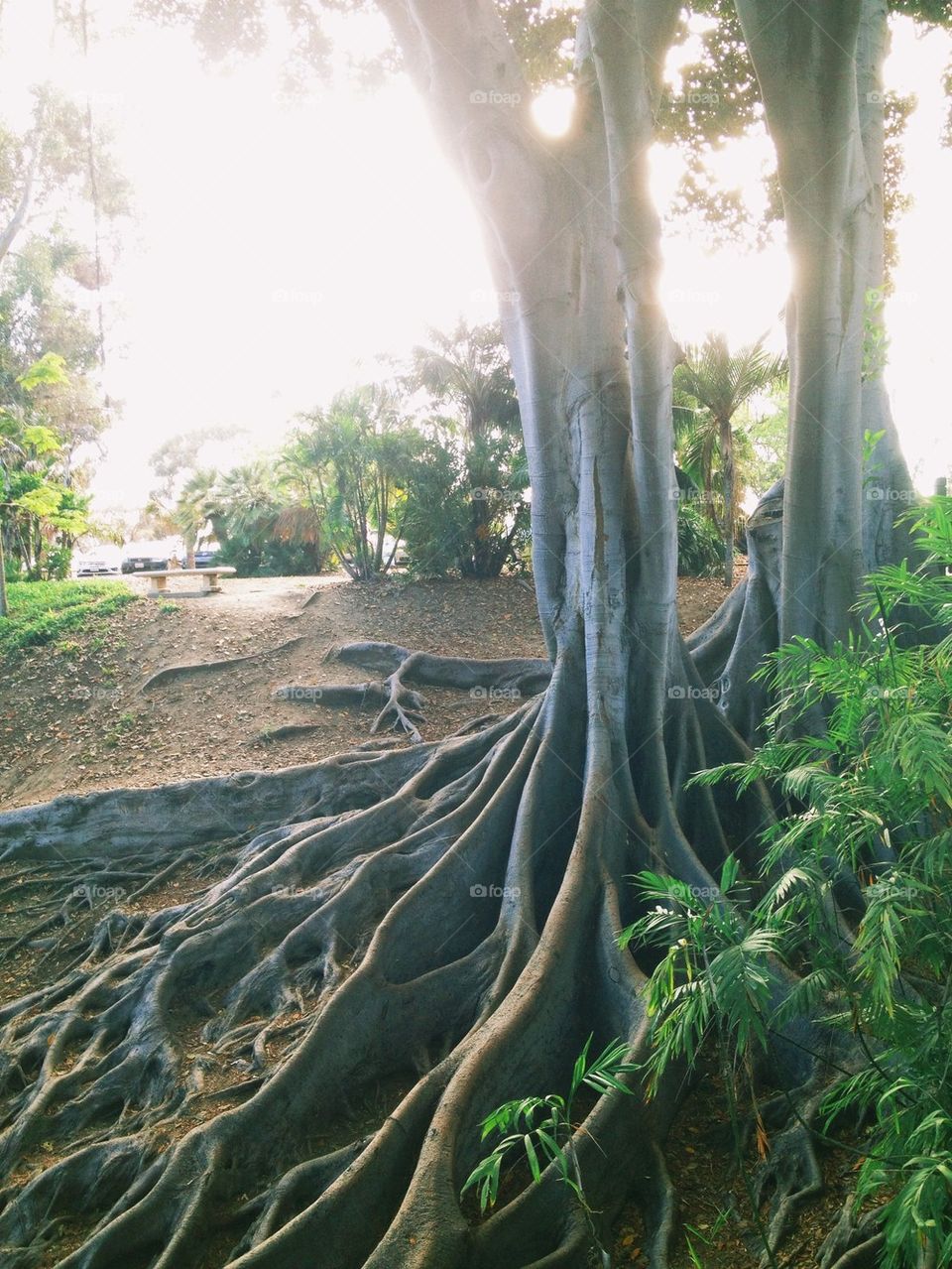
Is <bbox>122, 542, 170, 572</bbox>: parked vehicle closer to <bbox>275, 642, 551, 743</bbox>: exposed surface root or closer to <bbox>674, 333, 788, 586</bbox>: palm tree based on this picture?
<bbox>674, 333, 788, 586</bbox>: palm tree

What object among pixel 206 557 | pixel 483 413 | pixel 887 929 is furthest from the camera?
pixel 206 557

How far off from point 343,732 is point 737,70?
763 cm

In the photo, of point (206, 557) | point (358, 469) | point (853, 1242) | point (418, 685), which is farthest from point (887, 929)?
point (206, 557)

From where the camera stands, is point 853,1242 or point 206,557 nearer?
point 853,1242

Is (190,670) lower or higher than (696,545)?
lower

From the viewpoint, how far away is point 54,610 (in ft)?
48.1

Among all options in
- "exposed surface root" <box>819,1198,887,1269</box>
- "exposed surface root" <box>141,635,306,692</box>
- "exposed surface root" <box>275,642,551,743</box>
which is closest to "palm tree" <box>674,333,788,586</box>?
"exposed surface root" <box>275,642,551,743</box>

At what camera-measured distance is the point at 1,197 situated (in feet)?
70.1

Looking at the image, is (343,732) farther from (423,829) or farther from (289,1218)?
(289,1218)

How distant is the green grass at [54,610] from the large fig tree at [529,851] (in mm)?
7571

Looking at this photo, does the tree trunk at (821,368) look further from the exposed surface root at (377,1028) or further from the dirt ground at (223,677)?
the dirt ground at (223,677)

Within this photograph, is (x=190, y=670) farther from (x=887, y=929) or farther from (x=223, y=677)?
(x=887, y=929)

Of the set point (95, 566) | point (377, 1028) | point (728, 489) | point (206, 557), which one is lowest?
point (377, 1028)

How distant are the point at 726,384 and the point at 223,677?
8.61 meters
